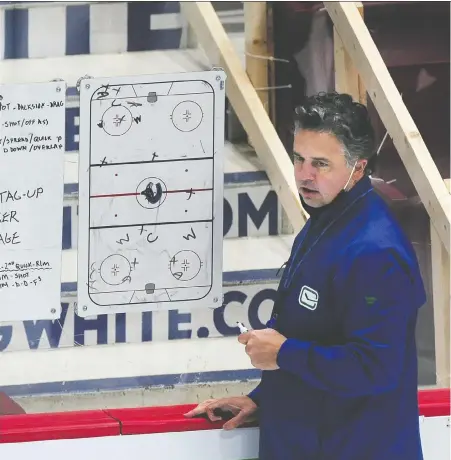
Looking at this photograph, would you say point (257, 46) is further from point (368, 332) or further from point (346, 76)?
point (368, 332)

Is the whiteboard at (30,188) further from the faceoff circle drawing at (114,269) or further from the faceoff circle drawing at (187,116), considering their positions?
the faceoff circle drawing at (187,116)

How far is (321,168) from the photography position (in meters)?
1.57

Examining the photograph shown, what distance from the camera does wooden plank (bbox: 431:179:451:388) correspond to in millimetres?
2178

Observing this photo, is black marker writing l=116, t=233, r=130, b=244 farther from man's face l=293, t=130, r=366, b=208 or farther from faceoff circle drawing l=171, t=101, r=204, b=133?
man's face l=293, t=130, r=366, b=208

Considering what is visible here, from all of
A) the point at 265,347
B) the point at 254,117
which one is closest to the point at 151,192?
the point at 254,117

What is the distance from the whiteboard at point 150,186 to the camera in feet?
6.29

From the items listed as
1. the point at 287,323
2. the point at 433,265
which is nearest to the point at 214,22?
the point at 433,265

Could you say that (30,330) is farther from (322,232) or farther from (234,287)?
(322,232)

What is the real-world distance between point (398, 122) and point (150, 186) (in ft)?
2.12

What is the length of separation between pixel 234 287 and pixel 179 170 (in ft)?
1.14

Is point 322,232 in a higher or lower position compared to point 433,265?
higher

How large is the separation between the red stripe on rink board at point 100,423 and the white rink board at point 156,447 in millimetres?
13

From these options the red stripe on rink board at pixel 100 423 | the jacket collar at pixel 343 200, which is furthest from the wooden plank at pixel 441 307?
the jacket collar at pixel 343 200

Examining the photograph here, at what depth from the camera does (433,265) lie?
2.20 metres
